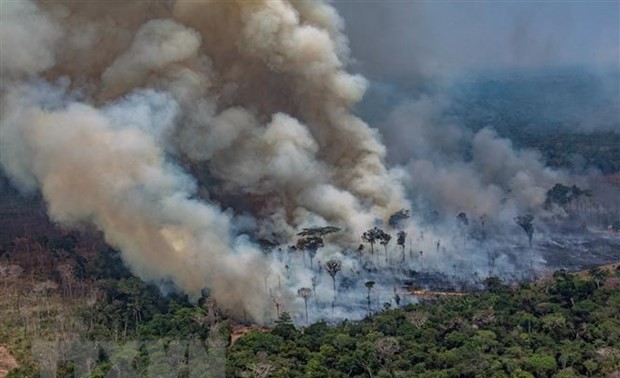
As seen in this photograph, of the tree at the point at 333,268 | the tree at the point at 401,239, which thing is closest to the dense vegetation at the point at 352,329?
the tree at the point at 333,268

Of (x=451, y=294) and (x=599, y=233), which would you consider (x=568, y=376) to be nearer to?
(x=451, y=294)

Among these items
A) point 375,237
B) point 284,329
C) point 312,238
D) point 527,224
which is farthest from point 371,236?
point 527,224

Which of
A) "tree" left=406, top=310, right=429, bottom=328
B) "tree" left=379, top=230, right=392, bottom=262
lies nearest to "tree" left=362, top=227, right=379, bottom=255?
"tree" left=379, top=230, right=392, bottom=262

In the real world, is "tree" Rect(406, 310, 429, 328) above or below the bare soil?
above

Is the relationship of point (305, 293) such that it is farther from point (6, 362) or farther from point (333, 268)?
point (6, 362)

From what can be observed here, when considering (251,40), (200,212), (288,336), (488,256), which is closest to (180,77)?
(251,40)

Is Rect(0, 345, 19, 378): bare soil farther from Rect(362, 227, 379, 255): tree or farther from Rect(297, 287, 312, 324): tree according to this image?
Rect(362, 227, 379, 255): tree

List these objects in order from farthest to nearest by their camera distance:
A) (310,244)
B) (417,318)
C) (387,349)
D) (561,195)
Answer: (561,195)
(310,244)
(417,318)
(387,349)

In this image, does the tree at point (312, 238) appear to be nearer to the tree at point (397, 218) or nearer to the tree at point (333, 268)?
the tree at point (333, 268)
